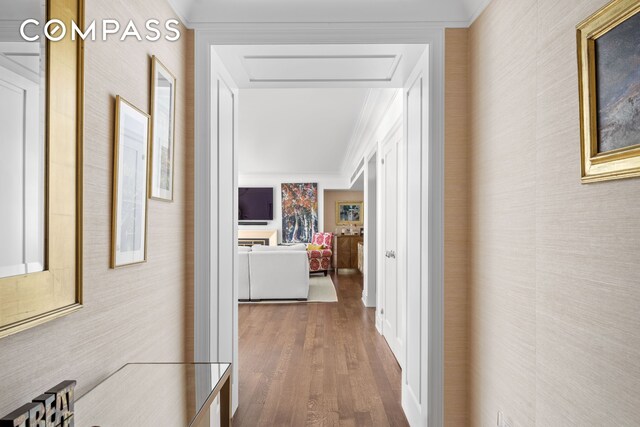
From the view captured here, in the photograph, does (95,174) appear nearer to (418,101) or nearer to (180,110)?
(180,110)

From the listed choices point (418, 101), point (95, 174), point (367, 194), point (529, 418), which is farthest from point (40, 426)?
point (367, 194)

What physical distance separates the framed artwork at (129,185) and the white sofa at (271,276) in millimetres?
4497

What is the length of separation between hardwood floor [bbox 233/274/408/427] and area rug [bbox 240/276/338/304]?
2.19 feet

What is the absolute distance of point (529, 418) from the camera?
1.45 m

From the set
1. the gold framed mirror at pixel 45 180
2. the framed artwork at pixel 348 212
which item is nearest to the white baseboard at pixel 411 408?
the gold framed mirror at pixel 45 180

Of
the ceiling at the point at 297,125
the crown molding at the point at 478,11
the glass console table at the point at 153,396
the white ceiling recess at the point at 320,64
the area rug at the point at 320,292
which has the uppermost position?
the ceiling at the point at 297,125

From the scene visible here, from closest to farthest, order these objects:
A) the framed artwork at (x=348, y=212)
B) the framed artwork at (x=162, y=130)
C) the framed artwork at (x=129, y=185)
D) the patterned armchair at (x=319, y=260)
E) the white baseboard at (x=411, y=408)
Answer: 1. the framed artwork at (x=129, y=185)
2. the framed artwork at (x=162, y=130)
3. the white baseboard at (x=411, y=408)
4. the patterned armchair at (x=319, y=260)
5. the framed artwork at (x=348, y=212)

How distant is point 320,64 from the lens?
2354 millimetres

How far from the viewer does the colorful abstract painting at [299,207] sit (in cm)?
1036

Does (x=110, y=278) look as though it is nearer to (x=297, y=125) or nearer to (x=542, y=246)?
(x=542, y=246)

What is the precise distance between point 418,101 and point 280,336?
2.89 m

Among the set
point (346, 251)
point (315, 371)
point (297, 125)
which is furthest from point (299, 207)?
point (315, 371)

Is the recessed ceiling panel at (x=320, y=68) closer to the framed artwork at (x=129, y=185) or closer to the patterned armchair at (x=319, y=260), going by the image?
the framed artwork at (x=129, y=185)

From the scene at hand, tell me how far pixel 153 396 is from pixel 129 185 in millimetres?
682
